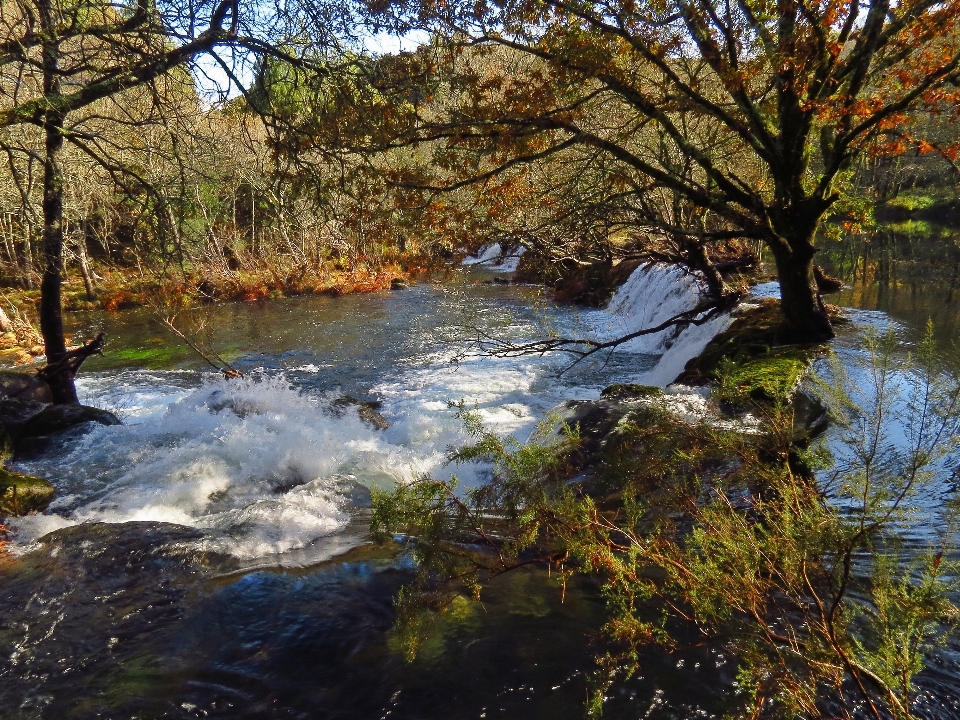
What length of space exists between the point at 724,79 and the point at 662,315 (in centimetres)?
738

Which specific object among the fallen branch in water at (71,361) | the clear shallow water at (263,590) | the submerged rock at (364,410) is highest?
the fallen branch in water at (71,361)

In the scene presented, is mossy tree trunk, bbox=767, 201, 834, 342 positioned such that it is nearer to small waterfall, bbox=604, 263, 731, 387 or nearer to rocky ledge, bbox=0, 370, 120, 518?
small waterfall, bbox=604, 263, 731, 387

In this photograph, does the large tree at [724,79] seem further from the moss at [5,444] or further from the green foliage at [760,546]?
the moss at [5,444]

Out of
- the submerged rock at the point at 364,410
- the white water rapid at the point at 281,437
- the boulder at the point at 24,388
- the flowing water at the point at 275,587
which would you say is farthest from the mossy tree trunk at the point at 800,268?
the boulder at the point at 24,388

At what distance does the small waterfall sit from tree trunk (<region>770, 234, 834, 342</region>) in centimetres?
171

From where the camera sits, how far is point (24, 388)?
802cm

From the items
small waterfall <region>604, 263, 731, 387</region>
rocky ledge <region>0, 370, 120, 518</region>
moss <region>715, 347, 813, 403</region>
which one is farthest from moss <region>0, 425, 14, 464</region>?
small waterfall <region>604, 263, 731, 387</region>

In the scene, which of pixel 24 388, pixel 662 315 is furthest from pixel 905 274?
pixel 24 388

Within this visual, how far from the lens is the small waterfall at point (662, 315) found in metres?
9.30

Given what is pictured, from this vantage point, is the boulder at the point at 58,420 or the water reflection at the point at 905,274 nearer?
the boulder at the point at 58,420

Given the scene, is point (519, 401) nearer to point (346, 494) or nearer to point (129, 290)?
point (346, 494)

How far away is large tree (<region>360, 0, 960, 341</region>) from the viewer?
5.45m

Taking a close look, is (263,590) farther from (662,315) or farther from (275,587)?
(662,315)

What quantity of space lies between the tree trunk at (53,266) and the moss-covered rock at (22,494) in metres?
1.89
